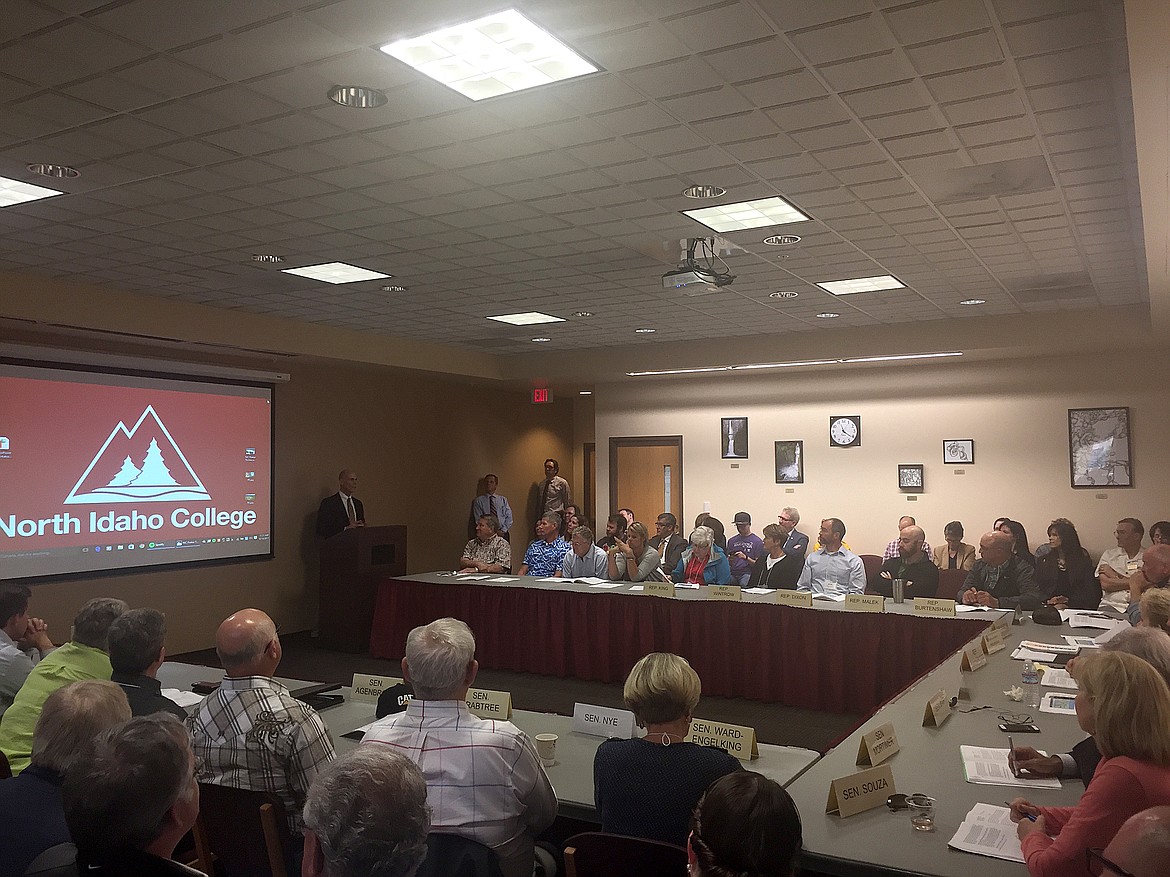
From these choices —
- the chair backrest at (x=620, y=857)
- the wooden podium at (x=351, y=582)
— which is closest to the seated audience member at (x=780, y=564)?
the wooden podium at (x=351, y=582)

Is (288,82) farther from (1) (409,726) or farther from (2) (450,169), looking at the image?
(1) (409,726)

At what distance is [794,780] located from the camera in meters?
2.62

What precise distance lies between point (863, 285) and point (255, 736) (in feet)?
19.1

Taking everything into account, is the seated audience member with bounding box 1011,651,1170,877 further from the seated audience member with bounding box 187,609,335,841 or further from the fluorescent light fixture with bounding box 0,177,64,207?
the fluorescent light fixture with bounding box 0,177,64,207

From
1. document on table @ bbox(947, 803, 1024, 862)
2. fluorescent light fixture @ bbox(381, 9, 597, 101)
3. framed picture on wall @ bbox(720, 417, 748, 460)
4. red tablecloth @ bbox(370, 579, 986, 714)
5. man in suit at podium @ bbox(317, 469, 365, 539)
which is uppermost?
fluorescent light fixture @ bbox(381, 9, 597, 101)

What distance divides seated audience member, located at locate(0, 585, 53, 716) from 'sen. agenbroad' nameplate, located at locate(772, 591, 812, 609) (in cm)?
442

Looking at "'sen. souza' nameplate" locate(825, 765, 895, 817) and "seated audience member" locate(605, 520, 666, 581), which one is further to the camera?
"seated audience member" locate(605, 520, 666, 581)

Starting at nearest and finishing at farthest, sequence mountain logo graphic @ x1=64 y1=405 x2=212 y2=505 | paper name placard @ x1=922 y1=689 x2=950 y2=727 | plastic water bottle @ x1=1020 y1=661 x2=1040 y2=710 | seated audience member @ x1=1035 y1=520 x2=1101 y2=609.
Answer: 1. paper name placard @ x1=922 y1=689 x2=950 y2=727
2. plastic water bottle @ x1=1020 y1=661 x2=1040 y2=710
3. seated audience member @ x1=1035 y1=520 x2=1101 y2=609
4. mountain logo graphic @ x1=64 y1=405 x2=212 y2=505

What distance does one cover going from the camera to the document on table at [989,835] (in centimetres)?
209

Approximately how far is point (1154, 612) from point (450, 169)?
362 cm

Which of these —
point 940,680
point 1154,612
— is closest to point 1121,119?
point 1154,612

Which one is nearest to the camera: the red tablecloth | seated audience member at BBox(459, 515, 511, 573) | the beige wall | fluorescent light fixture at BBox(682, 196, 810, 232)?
fluorescent light fixture at BBox(682, 196, 810, 232)

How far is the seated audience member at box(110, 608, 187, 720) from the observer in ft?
9.96

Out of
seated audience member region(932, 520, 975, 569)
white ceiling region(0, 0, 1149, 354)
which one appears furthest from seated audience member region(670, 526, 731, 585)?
seated audience member region(932, 520, 975, 569)
